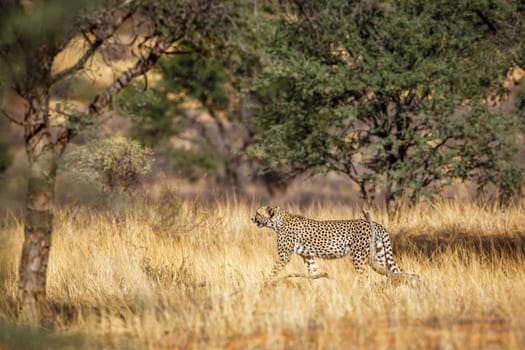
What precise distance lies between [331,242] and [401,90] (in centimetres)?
762

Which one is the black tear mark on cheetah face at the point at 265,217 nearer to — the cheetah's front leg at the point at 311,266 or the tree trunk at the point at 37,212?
the cheetah's front leg at the point at 311,266

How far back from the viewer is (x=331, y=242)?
1010cm

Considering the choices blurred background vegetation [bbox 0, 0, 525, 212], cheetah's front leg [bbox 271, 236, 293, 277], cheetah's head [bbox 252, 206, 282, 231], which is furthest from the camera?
blurred background vegetation [bbox 0, 0, 525, 212]

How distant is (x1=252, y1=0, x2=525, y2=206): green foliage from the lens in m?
16.6

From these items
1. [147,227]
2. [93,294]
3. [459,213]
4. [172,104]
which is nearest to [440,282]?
[93,294]

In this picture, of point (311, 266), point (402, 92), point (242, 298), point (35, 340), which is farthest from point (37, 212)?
point (402, 92)

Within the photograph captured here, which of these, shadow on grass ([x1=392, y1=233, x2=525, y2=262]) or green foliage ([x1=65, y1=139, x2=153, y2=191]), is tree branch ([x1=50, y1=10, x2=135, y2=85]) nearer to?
shadow on grass ([x1=392, y1=233, x2=525, y2=262])

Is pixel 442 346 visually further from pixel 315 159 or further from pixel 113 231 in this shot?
pixel 315 159

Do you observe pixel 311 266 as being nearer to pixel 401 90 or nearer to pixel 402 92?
pixel 401 90

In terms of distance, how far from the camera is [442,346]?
251 inches

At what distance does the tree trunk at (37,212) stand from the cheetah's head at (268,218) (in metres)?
3.24

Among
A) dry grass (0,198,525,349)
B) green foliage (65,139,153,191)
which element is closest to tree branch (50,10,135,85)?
dry grass (0,198,525,349)

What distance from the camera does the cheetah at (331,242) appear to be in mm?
10016

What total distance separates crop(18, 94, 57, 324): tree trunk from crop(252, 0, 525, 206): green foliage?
8750 mm
